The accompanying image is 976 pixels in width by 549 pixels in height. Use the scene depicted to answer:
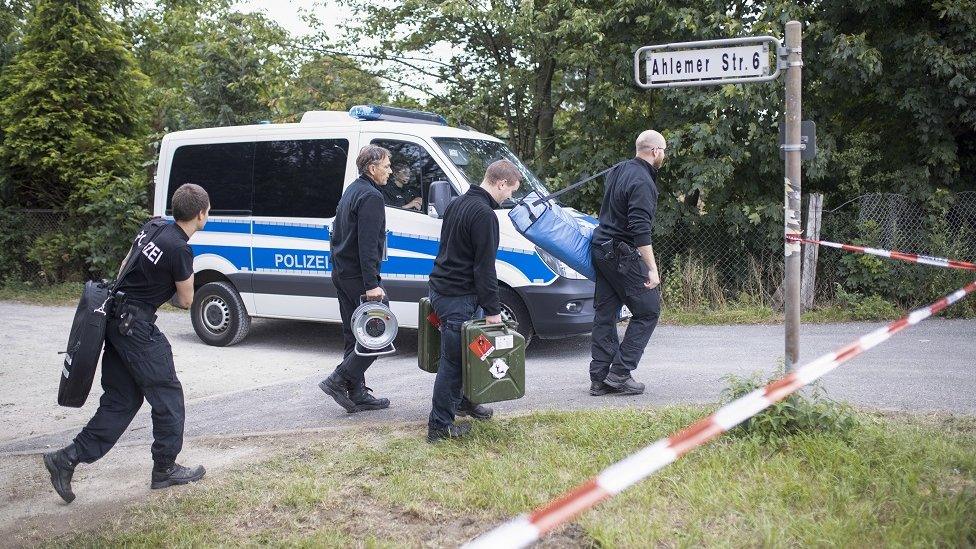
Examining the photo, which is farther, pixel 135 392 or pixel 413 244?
pixel 413 244

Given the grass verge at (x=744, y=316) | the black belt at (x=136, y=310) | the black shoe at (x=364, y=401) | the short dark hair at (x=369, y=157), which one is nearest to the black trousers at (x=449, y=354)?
the black shoe at (x=364, y=401)

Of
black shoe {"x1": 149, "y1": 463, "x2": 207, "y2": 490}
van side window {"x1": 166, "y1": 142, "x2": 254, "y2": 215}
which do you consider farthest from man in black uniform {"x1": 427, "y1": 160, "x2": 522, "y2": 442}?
van side window {"x1": 166, "y1": 142, "x2": 254, "y2": 215}

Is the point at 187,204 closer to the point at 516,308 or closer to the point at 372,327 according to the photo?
the point at 372,327

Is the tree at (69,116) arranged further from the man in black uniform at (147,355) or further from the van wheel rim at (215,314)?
the man in black uniform at (147,355)

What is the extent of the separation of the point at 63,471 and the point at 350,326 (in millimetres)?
2127

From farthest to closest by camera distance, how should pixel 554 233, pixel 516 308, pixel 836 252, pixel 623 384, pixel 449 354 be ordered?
pixel 836 252 < pixel 516 308 < pixel 554 233 < pixel 623 384 < pixel 449 354

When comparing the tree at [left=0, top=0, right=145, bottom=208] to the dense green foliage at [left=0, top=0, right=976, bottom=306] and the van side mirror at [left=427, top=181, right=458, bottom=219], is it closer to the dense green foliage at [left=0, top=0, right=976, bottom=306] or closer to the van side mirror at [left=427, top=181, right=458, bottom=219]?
the dense green foliage at [left=0, top=0, right=976, bottom=306]

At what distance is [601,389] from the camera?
6.55 meters

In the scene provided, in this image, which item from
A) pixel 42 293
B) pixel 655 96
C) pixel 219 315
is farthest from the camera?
pixel 42 293

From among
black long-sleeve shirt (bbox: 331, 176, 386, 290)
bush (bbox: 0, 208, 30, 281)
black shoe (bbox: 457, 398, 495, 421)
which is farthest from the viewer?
bush (bbox: 0, 208, 30, 281)

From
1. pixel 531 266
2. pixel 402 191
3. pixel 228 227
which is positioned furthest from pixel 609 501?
pixel 228 227

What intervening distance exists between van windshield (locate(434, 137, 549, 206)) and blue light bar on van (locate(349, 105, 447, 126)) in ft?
2.25

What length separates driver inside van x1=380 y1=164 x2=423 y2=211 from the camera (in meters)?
8.16

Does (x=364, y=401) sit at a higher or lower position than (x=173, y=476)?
higher
